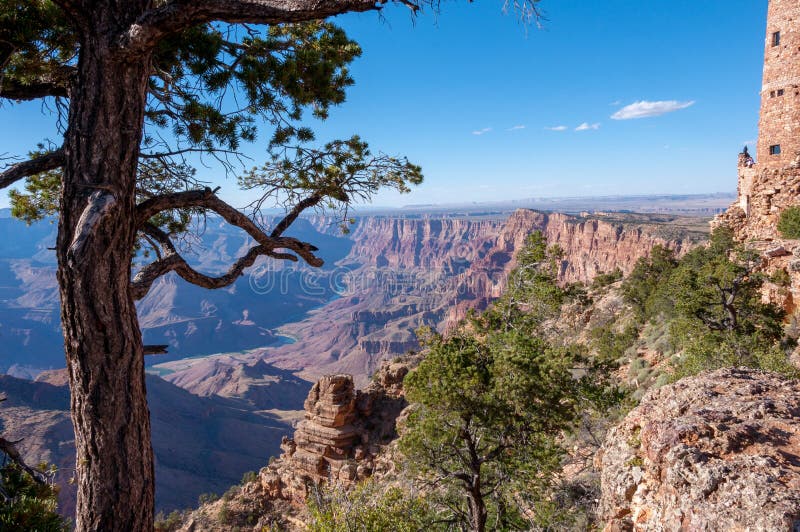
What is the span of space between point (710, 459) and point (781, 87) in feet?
67.1

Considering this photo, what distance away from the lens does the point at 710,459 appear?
293cm

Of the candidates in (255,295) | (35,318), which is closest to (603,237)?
(255,295)

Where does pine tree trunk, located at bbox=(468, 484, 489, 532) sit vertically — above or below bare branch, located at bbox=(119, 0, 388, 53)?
below

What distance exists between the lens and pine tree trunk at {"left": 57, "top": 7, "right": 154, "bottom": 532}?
3.06 m

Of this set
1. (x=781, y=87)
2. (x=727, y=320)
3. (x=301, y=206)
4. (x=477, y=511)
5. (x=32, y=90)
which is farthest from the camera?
(x=781, y=87)

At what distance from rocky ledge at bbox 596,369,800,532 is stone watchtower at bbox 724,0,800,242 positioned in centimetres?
1711

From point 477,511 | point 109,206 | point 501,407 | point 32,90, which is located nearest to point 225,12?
point 109,206

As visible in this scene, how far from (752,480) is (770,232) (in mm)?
20038

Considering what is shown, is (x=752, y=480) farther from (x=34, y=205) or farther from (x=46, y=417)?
(x=46, y=417)

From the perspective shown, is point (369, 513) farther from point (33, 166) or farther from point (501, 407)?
point (33, 166)

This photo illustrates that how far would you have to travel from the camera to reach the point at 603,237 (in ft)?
249

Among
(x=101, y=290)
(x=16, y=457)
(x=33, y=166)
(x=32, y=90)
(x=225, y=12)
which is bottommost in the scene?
(x=16, y=457)

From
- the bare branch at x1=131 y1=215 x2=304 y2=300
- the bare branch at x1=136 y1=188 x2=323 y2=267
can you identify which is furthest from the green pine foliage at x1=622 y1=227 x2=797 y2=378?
the bare branch at x1=131 y1=215 x2=304 y2=300

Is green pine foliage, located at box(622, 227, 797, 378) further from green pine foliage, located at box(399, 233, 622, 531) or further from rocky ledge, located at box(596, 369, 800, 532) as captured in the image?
rocky ledge, located at box(596, 369, 800, 532)
